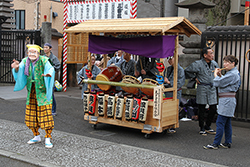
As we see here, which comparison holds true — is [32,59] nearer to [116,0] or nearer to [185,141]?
[185,141]

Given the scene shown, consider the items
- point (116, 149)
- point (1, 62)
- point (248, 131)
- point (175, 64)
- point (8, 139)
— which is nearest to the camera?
point (116, 149)

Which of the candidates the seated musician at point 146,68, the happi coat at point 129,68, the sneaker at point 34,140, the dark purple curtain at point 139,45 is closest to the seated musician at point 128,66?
the happi coat at point 129,68

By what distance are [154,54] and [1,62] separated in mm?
10945

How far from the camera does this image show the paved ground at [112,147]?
5.45 metres

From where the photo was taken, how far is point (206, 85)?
24.4ft

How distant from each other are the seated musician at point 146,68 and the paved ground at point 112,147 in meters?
1.36

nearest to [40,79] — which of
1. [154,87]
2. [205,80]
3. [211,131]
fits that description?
[154,87]

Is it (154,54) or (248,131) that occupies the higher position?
(154,54)

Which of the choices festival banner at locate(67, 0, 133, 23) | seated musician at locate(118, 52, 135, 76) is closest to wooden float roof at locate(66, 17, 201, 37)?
seated musician at locate(118, 52, 135, 76)

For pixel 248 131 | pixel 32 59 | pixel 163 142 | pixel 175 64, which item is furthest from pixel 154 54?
pixel 248 131

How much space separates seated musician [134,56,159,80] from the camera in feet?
25.7

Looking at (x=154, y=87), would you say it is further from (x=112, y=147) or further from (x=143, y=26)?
Result: (x=112, y=147)

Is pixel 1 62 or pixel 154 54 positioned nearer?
pixel 154 54

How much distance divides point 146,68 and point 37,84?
2.82 meters
